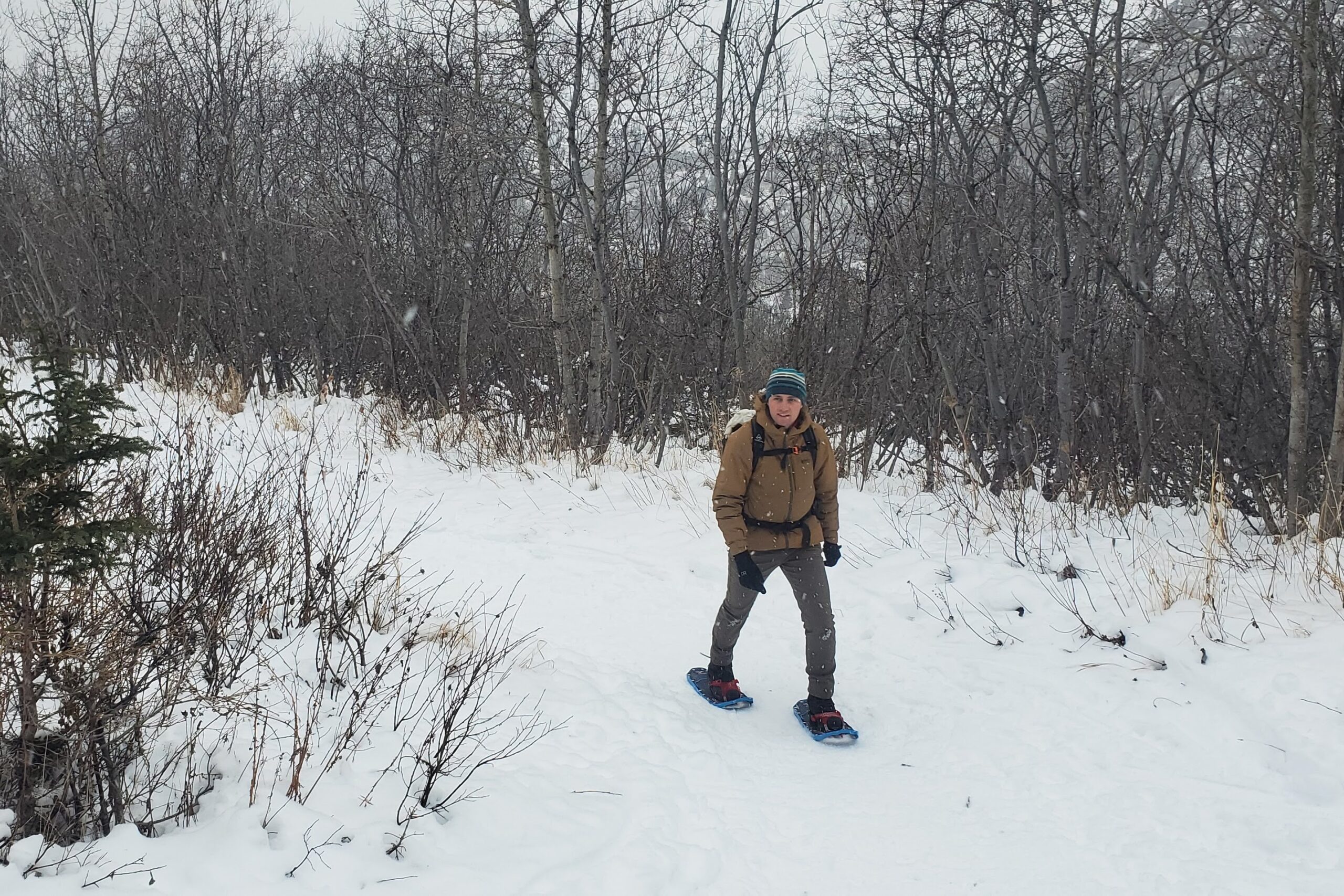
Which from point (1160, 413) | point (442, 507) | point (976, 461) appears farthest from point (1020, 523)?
point (442, 507)

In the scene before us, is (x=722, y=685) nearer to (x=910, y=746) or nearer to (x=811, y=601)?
(x=811, y=601)

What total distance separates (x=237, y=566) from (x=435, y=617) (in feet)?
3.90

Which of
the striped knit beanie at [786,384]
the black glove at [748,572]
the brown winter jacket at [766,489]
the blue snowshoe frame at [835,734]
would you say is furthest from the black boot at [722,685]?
the striped knit beanie at [786,384]

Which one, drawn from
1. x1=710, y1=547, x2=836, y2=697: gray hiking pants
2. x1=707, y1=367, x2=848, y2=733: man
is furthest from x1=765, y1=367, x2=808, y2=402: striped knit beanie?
x1=710, y1=547, x2=836, y2=697: gray hiking pants

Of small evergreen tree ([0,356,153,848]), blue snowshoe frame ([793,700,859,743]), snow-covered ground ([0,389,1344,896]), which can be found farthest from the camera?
blue snowshoe frame ([793,700,859,743])

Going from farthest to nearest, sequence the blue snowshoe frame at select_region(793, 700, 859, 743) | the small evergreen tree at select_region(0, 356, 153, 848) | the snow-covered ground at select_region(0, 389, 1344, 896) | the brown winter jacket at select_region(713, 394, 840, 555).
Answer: the brown winter jacket at select_region(713, 394, 840, 555)
the blue snowshoe frame at select_region(793, 700, 859, 743)
the snow-covered ground at select_region(0, 389, 1344, 896)
the small evergreen tree at select_region(0, 356, 153, 848)

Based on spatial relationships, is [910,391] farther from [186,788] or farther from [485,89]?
[186,788]

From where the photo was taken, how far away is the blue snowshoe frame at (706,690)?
13.7 feet

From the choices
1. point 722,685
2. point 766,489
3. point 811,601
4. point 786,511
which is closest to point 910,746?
point 811,601

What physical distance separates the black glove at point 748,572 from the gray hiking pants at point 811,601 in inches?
3.6

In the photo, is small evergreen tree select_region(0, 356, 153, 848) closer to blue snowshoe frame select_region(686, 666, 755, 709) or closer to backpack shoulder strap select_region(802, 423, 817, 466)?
blue snowshoe frame select_region(686, 666, 755, 709)

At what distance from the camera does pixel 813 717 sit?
3.95m

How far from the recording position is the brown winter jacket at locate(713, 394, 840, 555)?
398cm

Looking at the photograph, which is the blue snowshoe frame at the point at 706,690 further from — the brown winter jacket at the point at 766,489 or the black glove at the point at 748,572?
the brown winter jacket at the point at 766,489
